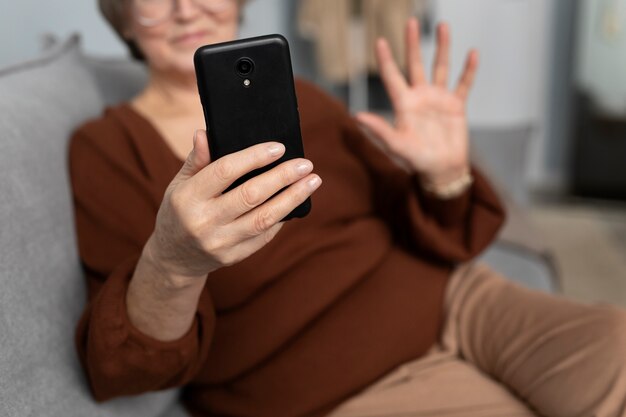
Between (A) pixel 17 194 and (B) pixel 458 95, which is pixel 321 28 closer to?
(B) pixel 458 95

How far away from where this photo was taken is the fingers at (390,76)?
98 centimetres

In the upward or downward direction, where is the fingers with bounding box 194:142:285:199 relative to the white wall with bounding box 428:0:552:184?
upward

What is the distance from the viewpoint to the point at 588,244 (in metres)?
2.44

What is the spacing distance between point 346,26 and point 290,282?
1977 millimetres

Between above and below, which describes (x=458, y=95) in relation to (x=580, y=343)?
above

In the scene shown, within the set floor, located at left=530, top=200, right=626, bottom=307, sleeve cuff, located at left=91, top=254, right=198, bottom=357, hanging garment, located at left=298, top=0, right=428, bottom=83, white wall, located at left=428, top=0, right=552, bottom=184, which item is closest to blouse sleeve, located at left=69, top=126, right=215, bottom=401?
sleeve cuff, located at left=91, top=254, right=198, bottom=357

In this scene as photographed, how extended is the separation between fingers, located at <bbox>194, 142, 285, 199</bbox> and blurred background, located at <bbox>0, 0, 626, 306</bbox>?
1.86 m

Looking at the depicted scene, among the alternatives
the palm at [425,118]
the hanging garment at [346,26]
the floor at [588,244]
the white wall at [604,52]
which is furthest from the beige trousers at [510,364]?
the white wall at [604,52]

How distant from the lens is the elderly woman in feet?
2.44

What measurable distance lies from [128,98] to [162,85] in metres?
0.25

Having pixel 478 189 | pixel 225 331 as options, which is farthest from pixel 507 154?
pixel 225 331

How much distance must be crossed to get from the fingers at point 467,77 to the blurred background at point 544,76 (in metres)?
1.33

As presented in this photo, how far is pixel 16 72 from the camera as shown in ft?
3.00

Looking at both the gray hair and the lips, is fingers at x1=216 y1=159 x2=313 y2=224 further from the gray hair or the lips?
the gray hair
